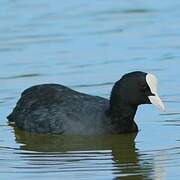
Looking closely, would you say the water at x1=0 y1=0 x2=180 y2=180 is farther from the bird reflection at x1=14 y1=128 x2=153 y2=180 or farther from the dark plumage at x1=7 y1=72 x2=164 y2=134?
the dark plumage at x1=7 y1=72 x2=164 y2=134

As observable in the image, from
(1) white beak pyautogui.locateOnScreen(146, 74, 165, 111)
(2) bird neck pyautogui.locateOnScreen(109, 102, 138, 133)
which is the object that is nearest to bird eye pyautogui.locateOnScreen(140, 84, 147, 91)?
(1) white beak pyautogui.locateOnScreen(146, 74, 165, 111)

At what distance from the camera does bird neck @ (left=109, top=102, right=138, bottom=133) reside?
13.7 meters

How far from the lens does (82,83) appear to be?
1572cm

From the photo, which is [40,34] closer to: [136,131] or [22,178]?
[136,131]

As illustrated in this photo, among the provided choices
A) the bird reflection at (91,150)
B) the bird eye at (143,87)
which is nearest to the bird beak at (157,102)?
the bird eye at (143,87)

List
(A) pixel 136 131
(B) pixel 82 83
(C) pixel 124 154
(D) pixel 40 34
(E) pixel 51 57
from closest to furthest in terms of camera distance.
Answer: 1. (C) pixel 124 154
2. (A) pixel 136 131
3. (B) pixel 82 83
4. (E) pixel 51 57
5. (D) pixel 40 34

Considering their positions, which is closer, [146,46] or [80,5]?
[146,46]

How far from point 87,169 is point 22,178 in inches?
28.5

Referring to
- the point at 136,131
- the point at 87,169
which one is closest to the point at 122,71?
the point at 136,131

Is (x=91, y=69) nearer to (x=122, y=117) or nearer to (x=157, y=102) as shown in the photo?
(x=122, y=117)

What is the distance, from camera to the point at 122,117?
44.9ft

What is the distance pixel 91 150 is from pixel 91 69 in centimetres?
367

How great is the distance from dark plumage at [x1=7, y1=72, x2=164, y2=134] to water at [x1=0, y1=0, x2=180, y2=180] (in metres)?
0.12

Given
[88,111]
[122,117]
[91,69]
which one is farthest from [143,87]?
[91,69]
